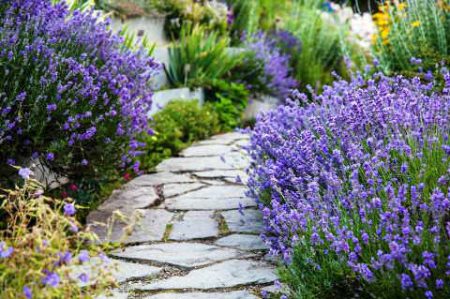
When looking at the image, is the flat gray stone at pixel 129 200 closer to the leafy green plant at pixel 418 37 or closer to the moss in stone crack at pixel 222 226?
the moss in stone crack at pixel 222 226

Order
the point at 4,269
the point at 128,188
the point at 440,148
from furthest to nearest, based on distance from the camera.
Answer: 1. the point at 128,188
2. the point at 440,148
3. the point at 4,269

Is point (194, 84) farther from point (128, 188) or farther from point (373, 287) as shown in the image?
point (373, 287)

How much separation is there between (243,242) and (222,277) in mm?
570

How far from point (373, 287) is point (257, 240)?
1486mm

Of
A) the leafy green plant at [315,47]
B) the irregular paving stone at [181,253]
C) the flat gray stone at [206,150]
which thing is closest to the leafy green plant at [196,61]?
the flat gray stone at [206,150]

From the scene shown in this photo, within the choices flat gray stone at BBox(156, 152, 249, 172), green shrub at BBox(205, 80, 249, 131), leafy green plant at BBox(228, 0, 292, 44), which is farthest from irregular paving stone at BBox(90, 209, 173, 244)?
leafy green plant at BBox(228, 0, 292, 44)

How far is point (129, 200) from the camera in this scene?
4562 millimetres

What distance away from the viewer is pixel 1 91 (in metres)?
3.30

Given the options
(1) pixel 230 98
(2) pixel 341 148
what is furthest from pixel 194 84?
(2) pixel 341 148

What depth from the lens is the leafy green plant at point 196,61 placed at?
7410 millimetres

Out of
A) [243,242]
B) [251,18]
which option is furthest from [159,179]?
[251,18]

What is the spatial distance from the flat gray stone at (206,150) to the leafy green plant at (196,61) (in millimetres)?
1234

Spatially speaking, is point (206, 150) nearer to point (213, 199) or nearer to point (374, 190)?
point (213, 199)

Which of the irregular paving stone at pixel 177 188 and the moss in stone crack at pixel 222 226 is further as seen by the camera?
the irregular paving stone at pixel 177 188
